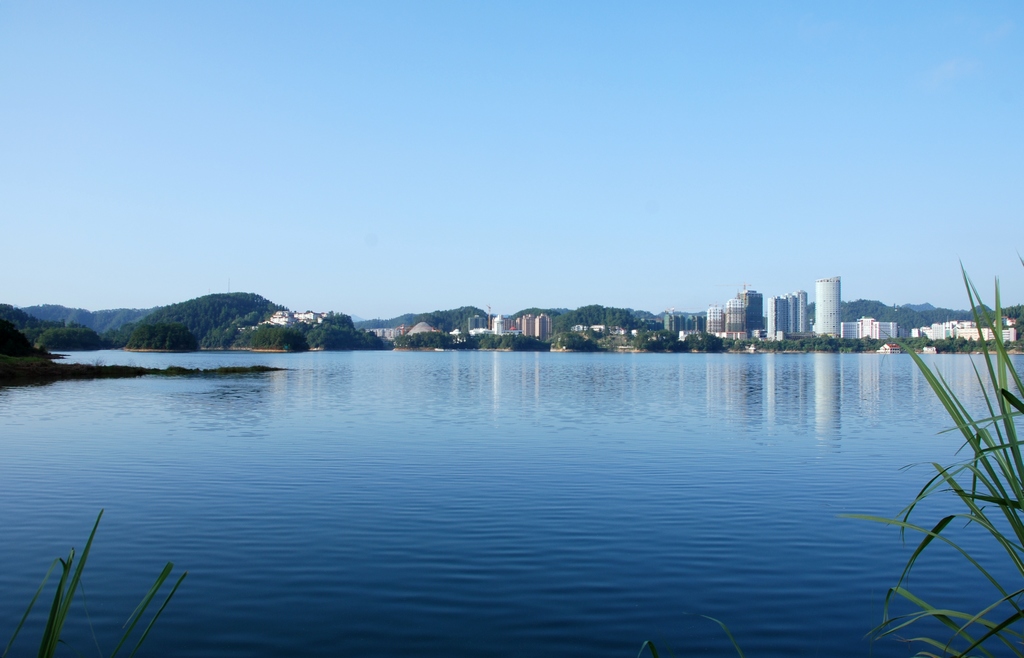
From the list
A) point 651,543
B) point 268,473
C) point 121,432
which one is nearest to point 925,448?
point 651,543

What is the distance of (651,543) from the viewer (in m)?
10.6

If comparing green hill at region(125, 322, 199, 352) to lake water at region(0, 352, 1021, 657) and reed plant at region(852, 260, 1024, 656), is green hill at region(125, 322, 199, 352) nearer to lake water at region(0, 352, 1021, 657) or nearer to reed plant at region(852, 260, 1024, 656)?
lake water at region(0, 352, 1021, 657)

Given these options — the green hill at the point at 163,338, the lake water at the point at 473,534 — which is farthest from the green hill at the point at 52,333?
the lake water at the point at 473,534

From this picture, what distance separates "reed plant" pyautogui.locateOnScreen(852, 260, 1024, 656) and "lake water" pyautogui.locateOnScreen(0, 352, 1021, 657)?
44 centimetres

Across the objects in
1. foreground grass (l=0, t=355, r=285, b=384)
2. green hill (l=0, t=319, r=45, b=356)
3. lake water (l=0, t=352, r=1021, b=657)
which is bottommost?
lake water (l=0, t=352, r=1021, b=657)

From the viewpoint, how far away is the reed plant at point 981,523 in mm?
3014

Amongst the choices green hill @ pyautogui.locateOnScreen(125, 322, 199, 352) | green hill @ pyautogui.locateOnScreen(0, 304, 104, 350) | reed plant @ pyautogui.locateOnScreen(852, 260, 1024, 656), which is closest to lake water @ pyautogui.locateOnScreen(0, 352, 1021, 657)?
reed plant @ pyautogui.locateOnScreen(852, 260, 1024, 656)

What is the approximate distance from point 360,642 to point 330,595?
4.49 ft

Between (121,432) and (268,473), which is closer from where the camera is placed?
(268,473)

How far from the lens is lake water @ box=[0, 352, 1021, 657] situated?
7.39 meters

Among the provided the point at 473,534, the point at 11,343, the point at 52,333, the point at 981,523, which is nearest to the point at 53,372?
the point at 11,343

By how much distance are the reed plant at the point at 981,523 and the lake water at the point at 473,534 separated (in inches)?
17.4

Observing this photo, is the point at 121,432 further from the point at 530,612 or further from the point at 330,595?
the point at 530,612

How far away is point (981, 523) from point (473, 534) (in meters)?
8.41
